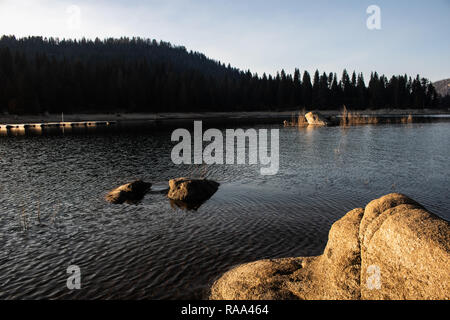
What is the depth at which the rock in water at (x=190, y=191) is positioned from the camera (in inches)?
687

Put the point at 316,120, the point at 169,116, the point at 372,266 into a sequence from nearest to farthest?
the point at 372,266 < the point at 316,120 < the point at 169,116

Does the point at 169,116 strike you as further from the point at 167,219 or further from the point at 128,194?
the point at 167,219

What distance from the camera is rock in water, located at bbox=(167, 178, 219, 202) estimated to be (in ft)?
57.3

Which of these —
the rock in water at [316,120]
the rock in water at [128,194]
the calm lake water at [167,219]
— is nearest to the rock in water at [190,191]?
the calm lake water at [167,219]

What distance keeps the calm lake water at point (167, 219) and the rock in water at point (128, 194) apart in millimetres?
616

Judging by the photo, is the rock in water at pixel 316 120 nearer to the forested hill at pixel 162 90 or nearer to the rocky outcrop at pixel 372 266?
the forested hill at pixel 162 90

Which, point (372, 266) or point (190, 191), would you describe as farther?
point (190, 191)

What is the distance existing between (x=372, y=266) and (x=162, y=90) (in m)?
127

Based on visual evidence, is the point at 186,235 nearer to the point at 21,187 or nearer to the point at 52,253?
the point at 52,253

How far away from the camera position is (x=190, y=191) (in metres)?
17.6

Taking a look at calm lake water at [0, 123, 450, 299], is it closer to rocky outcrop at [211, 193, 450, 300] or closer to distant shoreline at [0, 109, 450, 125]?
rocky outcrop at [211, 193, 450, 300]

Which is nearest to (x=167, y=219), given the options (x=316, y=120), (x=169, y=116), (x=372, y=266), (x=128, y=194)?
(x=128, y=194)
